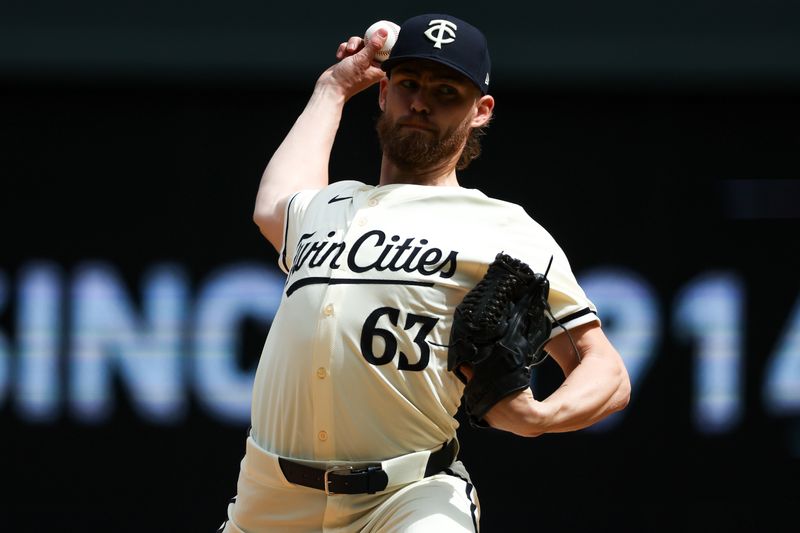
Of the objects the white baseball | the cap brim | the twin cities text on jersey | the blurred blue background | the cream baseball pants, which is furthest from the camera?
the blurred blue background

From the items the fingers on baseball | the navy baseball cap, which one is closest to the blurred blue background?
the fingers on baseball

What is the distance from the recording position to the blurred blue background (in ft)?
19.8

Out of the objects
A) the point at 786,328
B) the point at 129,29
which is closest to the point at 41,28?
the point at 129,29

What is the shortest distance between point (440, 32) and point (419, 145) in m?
0.28

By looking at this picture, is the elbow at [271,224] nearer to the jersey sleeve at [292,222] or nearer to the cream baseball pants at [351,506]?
the jersey sleeve at [292,222]

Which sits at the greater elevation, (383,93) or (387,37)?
(387,37)

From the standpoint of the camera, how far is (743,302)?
20.0ft

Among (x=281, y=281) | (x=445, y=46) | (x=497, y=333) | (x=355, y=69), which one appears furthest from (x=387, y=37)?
(x=281, y=281)

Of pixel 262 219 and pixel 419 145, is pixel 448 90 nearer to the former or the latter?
pixel 419 145

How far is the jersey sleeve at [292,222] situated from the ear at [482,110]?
1.50 ft

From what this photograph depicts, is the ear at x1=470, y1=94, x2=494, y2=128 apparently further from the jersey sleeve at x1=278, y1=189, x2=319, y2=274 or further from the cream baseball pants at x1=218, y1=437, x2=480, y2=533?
the cream baseball pants at x1=218, y1=437, x2=480, y2=533

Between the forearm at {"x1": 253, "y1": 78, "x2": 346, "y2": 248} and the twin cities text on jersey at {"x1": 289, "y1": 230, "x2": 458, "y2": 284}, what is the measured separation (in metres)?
0.37

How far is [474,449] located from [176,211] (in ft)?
5.94

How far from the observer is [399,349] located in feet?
9.58
